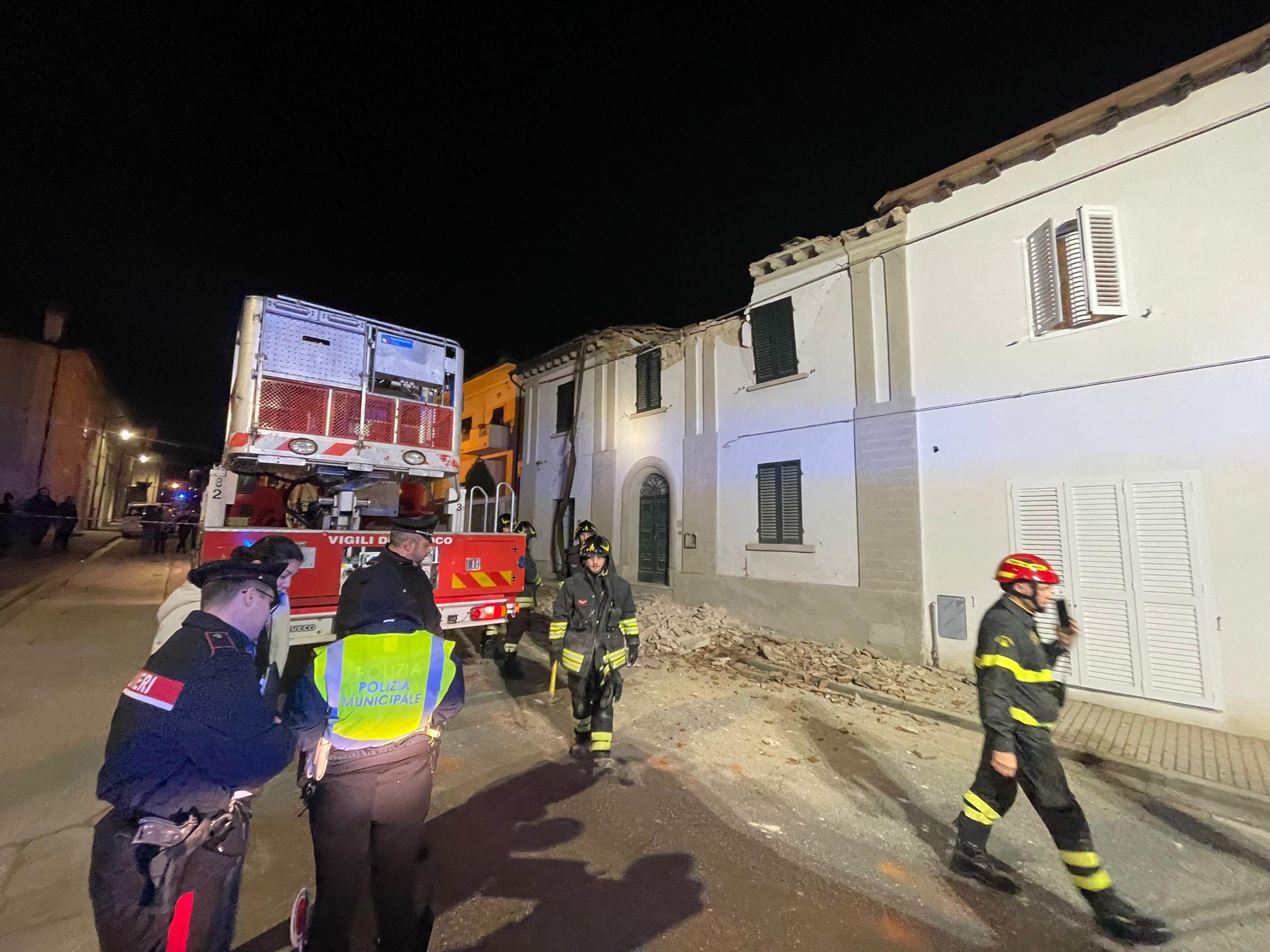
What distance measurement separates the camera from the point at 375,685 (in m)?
2.15

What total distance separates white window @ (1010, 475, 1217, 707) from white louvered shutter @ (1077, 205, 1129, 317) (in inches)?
85.0

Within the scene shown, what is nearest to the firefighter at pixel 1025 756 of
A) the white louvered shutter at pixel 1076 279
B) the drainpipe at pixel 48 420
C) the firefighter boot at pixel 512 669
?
the white louvered shutter at pixel 1076 279

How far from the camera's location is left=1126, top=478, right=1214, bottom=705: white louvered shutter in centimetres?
566

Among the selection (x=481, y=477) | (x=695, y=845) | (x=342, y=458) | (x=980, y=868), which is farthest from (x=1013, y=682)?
(x=481, y=477)

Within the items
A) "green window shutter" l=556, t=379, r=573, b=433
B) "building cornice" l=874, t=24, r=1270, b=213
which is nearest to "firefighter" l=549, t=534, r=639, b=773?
"building cornice" l=874, t=24, r=1270, b=213

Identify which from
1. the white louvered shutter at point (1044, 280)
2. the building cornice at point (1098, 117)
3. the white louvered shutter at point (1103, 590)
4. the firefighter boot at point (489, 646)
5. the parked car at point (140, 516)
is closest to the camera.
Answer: the building cornice at point (1098, 117)

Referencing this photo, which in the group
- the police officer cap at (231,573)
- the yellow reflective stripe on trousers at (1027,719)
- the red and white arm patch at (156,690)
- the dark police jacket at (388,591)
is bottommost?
the yellow reflective stripe on trousers at (1027,719)

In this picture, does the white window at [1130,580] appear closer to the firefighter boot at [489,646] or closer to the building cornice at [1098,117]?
the building cornice at [1098,117]

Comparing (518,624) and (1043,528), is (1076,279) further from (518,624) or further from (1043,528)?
(518,624)

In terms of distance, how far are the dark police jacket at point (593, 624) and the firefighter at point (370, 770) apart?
2425 mm

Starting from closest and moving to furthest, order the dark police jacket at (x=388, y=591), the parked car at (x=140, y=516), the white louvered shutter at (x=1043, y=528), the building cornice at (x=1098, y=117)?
the dark police jacket at (x=388, y=591) → the building cornice at (x=1098, y=117) → the white louvered shutter at (x=1043, y=528) → the parked car at (x=140, y=516)

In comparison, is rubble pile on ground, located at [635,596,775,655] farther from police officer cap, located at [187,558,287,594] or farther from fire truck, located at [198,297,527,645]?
police officer cap, located at [187,558,287,594]

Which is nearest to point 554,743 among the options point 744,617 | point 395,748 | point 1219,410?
point 395,748

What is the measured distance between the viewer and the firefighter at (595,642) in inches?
182
